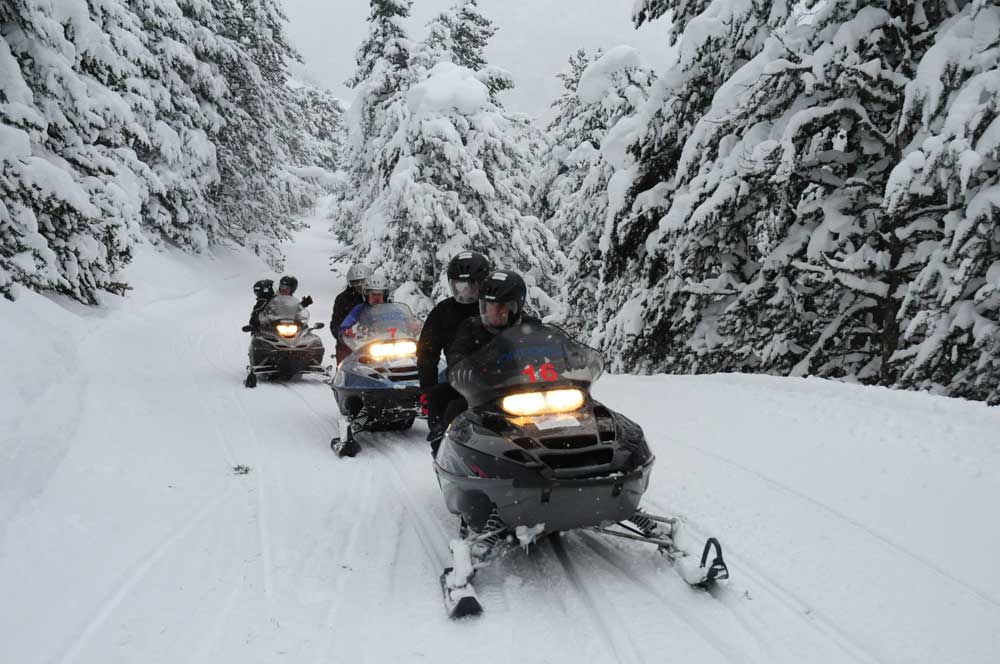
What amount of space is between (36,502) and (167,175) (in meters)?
21.2

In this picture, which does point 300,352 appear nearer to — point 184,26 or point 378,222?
point 378,222

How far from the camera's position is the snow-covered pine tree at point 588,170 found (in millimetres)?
14688

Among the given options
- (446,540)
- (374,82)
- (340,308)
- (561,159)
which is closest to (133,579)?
(446,540)

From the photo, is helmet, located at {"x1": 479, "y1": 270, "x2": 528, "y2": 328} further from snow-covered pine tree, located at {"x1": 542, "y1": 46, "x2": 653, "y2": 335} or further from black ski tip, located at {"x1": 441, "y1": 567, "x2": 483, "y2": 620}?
snow-covered pine tree, located at {"x1": 542, "y1": 46, "x2": 653, "y2": 335}

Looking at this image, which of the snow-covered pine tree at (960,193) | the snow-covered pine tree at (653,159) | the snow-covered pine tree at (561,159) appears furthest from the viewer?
the snow-covered pine tree at (561,159)

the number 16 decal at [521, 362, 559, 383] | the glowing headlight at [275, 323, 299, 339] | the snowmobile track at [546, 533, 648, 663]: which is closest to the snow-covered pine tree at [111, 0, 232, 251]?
the glowing headlight at [275, 323, 299, 339]

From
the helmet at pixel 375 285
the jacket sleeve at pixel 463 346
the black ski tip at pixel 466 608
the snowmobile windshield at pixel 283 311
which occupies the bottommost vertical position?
the snowmobile windshield at pixel 283 311

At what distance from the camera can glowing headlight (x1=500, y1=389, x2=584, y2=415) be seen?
169 inches

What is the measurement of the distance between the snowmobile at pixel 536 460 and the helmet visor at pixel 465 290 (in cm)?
116

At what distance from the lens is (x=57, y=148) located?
11.4 metres

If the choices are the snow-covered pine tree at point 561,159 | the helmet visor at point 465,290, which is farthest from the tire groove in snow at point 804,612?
the snow-covered pine tree at point 561,159

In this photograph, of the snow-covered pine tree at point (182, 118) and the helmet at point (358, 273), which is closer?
the helmet at point (358, 273)

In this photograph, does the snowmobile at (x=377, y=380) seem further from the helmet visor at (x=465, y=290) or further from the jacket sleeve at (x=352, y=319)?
the helmet visor at (x=465, y=290)

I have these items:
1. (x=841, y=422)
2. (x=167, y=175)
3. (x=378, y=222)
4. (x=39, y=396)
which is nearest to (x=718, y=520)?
(x=841, y=422)
